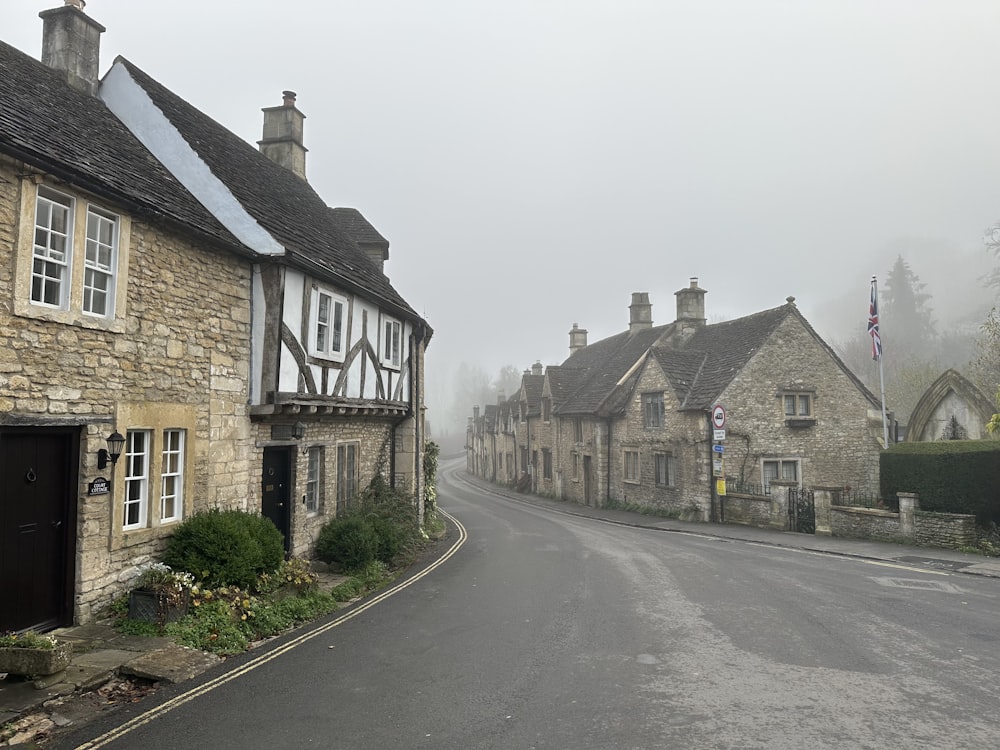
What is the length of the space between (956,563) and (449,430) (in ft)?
432

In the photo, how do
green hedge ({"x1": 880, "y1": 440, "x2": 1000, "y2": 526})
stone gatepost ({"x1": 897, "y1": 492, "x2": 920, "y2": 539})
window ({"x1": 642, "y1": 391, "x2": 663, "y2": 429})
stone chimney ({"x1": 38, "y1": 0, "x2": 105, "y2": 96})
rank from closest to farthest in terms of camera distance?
stone chimney ({"x1": 38, "y1": 0, "x2": 105, "y2": 96}) < green hedge ({"x1": 880, "y1": 440, "x2": 1000, "y2": 526}) < stone gatepost ({"x1": 897, "y1": 492, "x2": 920, "y2": 539}) < window ({"x1": 642, "y1": 391, "x2": 663, "y2": 429})

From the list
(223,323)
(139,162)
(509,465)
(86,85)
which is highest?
(86,85)

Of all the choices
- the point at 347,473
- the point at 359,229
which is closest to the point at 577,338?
the point at 359,229

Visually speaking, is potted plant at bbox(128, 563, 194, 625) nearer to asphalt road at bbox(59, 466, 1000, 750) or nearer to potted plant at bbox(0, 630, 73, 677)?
asphalt road at bbox(59, 466, 1000, 750)

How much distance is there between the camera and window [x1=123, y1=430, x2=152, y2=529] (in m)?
9.36

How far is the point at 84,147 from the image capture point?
953 cm

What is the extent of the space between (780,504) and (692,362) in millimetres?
9713

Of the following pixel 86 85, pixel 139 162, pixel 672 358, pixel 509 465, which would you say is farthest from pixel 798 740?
pixel 509 465

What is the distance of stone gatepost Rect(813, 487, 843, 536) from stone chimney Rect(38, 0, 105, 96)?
68.0 ft

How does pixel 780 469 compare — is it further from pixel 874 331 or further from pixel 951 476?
pixel 951 476

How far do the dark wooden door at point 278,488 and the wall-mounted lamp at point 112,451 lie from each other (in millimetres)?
3676

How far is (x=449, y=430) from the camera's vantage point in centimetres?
14388

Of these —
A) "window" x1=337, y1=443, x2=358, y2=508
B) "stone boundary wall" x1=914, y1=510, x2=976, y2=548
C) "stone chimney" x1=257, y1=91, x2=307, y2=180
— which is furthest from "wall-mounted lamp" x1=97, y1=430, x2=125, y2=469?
"stone boundary wall" x1=914, y1=510, x2=976, y2=548

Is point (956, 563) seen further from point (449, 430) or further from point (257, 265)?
point (449, 430)
